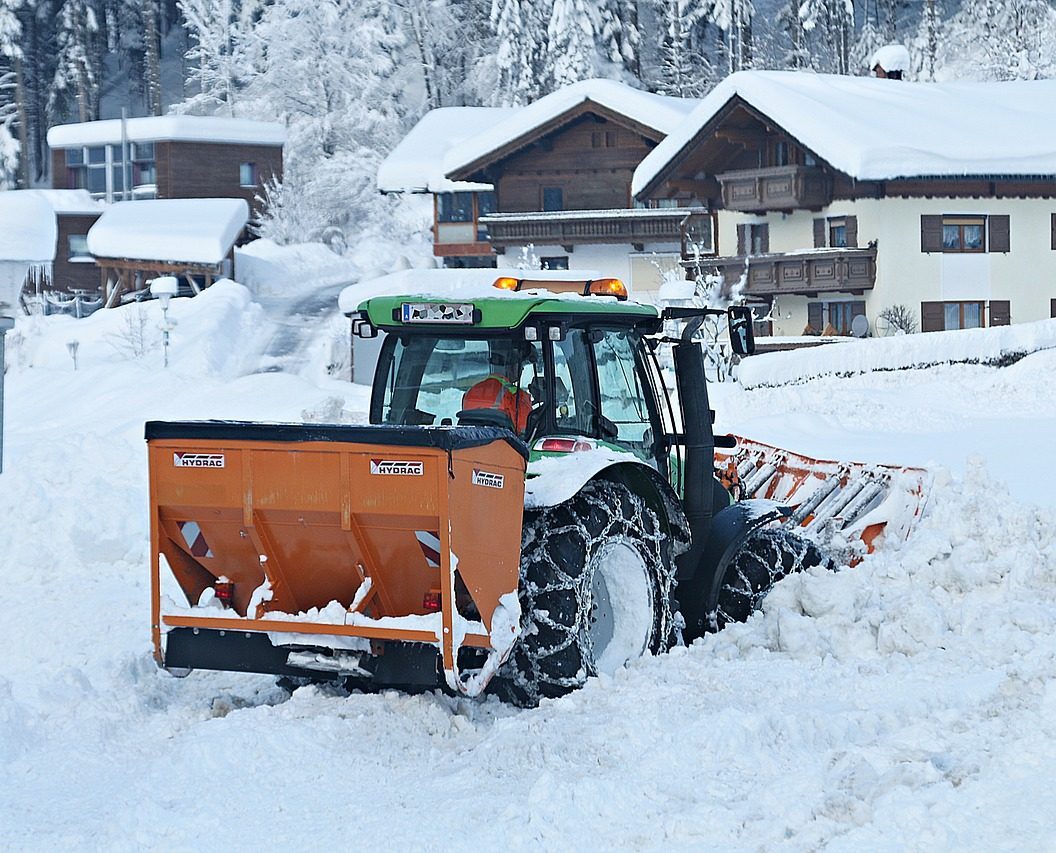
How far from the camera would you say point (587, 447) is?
22.4 feet

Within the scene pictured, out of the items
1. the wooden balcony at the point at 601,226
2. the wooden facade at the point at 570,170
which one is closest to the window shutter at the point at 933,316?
the wooden balcony at the point at 601,226

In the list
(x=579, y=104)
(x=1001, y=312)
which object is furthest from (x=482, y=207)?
(x=1001, y=312)

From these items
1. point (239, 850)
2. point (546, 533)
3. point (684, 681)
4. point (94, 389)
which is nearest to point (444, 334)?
point (546, 533)

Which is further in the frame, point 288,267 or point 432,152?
point 288,267

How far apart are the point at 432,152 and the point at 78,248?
54.0ft

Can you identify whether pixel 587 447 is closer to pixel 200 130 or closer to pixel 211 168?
pixel 200 130

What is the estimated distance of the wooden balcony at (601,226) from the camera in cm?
4244

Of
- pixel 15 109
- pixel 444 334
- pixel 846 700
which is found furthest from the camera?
pixel 15 109

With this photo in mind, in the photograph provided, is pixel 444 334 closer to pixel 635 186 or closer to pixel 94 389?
pixel 94 389

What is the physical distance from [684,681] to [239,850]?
→ 2402 mm

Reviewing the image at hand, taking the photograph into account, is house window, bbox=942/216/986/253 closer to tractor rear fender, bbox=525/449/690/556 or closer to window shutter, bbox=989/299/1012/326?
window shutter, bbox=989/299/1012/326

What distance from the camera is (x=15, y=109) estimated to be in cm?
7094

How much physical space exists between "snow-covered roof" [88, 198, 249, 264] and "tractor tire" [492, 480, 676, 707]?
40781 mm

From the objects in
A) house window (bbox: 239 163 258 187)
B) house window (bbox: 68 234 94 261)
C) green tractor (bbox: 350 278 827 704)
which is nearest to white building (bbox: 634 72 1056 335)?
house window (bbox: 239 163 258 187)
